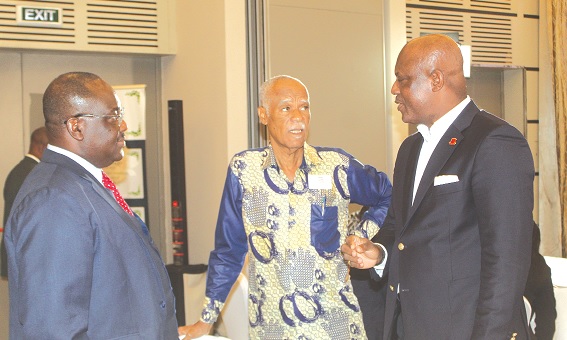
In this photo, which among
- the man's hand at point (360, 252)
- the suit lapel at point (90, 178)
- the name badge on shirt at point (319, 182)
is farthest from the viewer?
the name badge on shirt at point (319, 182)

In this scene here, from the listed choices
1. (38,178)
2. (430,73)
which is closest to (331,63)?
(430,73)

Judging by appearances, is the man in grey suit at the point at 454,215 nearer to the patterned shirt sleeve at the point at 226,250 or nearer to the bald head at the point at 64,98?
the patterned shirt sleeve at the point at 226,250

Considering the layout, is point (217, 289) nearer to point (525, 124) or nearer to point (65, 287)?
point (65, 287)

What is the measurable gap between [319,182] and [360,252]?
51 cm

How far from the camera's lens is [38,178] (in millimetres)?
1993

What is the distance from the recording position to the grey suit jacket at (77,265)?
1.85 metres

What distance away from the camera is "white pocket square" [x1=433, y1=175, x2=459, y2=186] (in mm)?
2189

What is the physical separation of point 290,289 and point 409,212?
0.73 m

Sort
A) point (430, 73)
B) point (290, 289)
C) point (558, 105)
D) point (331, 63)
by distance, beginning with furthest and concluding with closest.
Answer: point (558, 105)
point (331, 63)
point (290, 289)
point (430, 73)

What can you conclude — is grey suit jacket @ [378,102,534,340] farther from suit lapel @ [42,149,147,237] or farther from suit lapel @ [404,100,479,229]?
suit lapel @ [42,149,147,237]

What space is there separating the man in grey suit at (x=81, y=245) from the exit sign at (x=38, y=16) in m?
4.51

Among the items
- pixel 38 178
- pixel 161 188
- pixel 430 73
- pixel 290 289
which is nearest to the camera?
pixel 38 178

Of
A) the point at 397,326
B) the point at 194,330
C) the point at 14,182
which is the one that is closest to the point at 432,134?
the point at 397,326

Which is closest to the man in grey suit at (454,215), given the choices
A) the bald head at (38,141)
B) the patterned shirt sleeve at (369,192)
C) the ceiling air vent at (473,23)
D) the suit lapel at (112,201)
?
the patterned shirt sleeve at (369,192)
